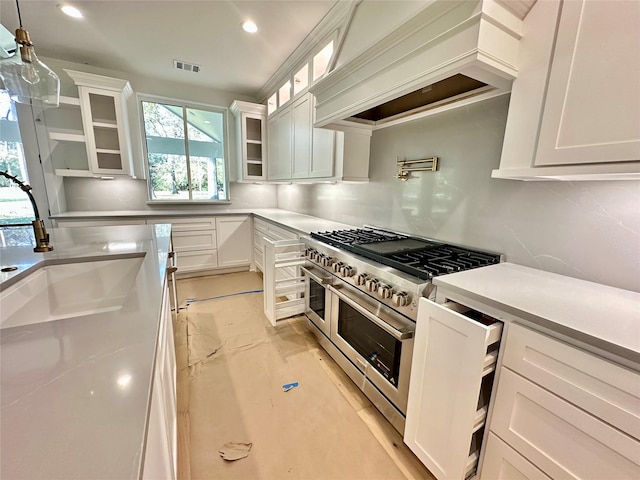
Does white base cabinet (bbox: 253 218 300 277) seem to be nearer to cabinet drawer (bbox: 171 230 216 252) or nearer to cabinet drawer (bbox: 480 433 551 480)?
cabinet drawer (bbox: 171 230 216 252)

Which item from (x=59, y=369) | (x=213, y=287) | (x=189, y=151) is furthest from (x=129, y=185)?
(x=59, y=369)

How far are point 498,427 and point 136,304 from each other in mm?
1337

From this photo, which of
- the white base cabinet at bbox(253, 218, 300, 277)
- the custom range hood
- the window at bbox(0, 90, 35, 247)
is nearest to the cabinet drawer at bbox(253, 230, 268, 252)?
the white base cabinet at bbox(253, 218, 300, 277)

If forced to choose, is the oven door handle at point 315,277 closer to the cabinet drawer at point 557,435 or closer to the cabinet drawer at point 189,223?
the cabinet drawer at point 557,435

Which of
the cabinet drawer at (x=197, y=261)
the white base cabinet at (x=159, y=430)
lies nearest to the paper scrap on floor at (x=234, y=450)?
the white base cabinet at (x=159, y=430)

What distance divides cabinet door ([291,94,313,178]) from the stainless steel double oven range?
3.56ft

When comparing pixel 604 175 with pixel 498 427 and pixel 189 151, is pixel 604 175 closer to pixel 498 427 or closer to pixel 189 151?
pixel 498 427

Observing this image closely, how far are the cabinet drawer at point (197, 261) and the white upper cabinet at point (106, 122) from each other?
4.05 ft

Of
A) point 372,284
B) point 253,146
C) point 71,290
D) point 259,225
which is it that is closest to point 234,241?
point 259,225

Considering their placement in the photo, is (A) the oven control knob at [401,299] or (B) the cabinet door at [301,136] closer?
(A) the oven control knob at [401,299]

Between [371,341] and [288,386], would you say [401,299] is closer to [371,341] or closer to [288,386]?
[371,341]

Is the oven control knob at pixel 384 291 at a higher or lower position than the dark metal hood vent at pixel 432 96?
lower

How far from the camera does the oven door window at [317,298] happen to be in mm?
2121

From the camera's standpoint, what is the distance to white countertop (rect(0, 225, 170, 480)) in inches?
13.6
